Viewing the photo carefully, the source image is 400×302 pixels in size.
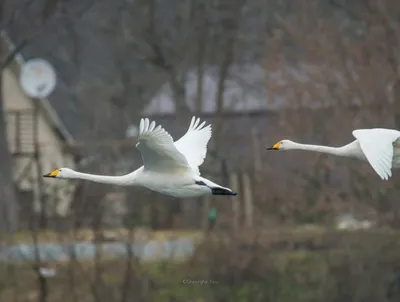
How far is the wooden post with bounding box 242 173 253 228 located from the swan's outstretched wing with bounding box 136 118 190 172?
965cm

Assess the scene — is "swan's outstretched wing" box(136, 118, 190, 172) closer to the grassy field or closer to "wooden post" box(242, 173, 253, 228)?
the grassy field

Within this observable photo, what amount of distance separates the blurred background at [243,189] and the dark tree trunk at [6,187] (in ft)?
0.17

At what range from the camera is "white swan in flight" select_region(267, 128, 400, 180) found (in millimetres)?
15320

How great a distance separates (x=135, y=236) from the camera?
24.9 m

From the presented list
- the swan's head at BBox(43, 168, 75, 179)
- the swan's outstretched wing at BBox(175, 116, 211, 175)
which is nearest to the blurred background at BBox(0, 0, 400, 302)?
the swan's outstretched wing at BBox(175, 116, 211, 175)

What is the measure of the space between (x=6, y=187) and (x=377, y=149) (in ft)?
62.2

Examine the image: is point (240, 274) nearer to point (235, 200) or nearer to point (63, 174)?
point (235, 200)

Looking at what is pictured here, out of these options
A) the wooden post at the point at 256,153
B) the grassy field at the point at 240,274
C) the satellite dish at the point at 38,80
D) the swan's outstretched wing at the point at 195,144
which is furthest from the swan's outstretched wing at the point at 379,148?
the satellite dish at the point at 38,80

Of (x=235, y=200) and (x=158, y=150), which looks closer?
(x=158, y=150)

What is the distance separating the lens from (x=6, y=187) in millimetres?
33500

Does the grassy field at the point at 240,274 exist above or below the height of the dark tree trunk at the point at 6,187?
below

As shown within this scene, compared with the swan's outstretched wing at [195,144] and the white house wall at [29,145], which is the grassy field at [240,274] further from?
the white house wall at [29,145]

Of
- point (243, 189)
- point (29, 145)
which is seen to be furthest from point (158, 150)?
point (29, 145)

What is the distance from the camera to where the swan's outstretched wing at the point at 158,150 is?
1533 centimetres
